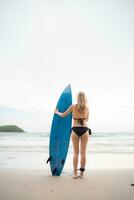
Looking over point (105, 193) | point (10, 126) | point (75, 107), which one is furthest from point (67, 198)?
point (10, 126)

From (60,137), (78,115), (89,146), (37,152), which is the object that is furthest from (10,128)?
(78,115)

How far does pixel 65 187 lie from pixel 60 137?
5.11 feet

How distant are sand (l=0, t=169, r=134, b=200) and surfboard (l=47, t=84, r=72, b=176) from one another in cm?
44

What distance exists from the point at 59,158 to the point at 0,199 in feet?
6.83

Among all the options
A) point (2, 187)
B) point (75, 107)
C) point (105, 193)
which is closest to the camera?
point (105, 193)

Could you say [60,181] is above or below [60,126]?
below

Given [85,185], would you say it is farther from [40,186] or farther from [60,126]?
[60,126]

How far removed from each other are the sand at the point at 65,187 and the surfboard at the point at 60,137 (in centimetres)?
44

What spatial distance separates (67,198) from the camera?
336cm

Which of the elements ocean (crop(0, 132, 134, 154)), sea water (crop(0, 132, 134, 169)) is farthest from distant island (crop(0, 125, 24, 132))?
sea water (crop(0, 132, 134, 169))

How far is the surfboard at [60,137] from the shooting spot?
17.2 feet

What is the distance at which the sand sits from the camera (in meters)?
3.43

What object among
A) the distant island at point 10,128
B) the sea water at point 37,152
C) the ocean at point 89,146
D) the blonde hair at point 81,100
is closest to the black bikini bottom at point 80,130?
the blonde hair at point 81,100

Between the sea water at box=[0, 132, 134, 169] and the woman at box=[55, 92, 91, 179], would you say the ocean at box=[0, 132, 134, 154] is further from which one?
the woman at box=[55, 92, 91, 179]
